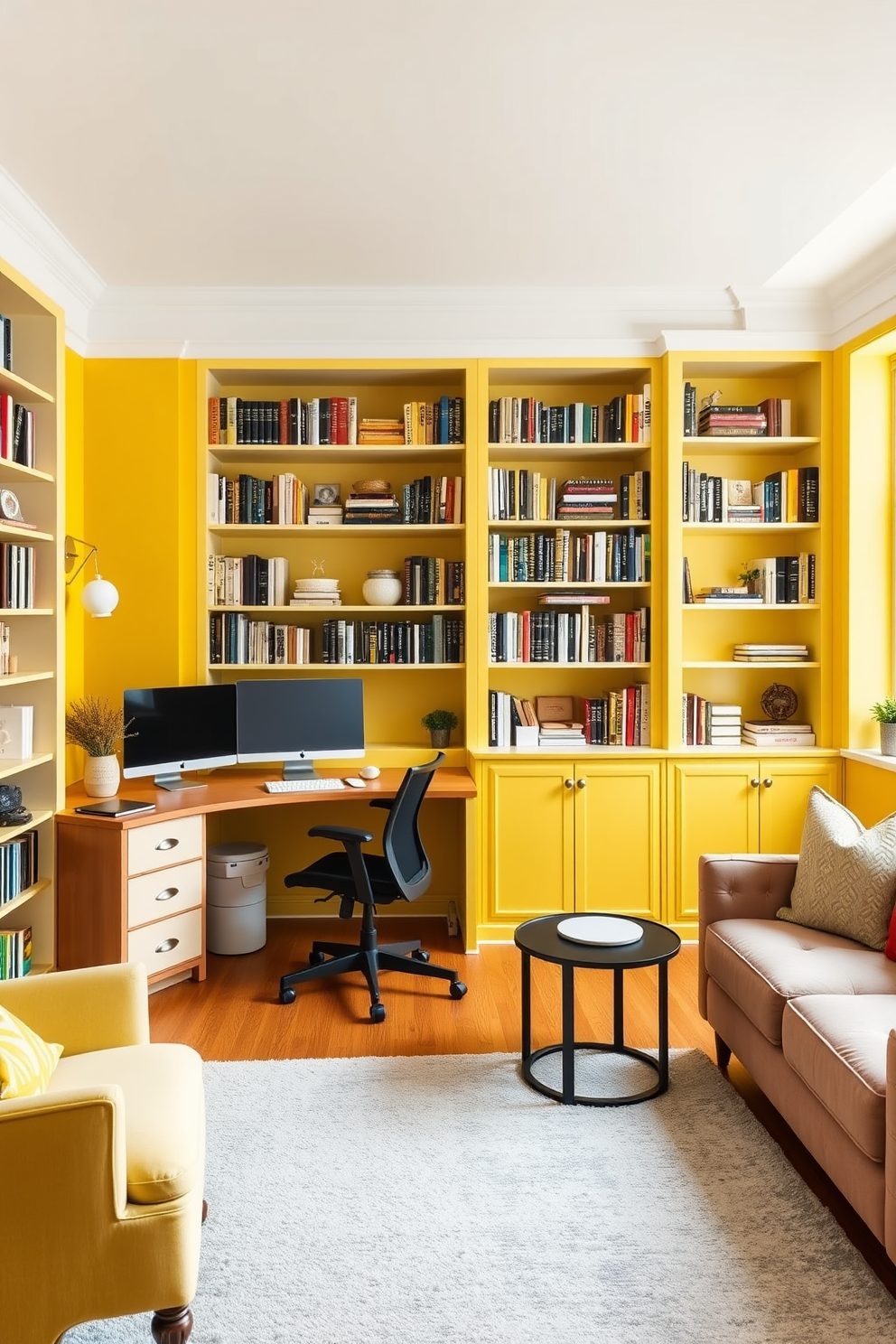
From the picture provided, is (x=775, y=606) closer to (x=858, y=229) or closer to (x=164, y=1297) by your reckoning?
(x=858, y=229)

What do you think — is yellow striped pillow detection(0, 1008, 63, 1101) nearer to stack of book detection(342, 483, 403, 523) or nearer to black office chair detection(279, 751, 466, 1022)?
black office chair detection(279, 751, 466, 1022)

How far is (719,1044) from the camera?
3.05m

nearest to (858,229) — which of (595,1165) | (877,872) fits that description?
(877,872)

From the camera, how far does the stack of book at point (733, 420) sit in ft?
14.2

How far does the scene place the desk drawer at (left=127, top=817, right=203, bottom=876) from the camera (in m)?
3.52

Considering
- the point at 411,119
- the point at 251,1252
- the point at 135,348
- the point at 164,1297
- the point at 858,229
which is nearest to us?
the point at 164,1297

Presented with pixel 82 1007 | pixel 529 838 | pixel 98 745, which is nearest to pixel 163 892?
pixel 98 745

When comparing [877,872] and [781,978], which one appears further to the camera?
[877,872]

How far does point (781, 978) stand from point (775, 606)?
222cm

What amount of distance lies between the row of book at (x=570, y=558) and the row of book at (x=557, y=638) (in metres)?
0.17

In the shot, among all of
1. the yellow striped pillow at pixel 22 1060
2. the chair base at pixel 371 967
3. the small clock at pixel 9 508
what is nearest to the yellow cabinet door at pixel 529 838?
the chair base at pixel 371 967

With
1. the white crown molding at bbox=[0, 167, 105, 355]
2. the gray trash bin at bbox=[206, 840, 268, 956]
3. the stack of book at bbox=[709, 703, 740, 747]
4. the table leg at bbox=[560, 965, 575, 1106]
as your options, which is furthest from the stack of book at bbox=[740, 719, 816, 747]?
the white crown molding at bbox=[0, 167, 105, 355]

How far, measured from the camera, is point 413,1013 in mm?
3500

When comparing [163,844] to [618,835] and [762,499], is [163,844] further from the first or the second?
[762,499]
